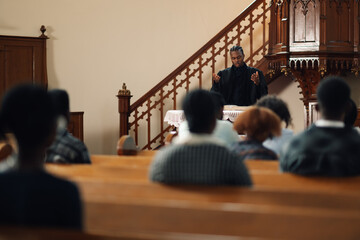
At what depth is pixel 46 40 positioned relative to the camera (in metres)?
10.7

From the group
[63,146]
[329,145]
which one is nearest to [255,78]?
[63,146]

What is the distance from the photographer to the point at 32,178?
72.5 inches

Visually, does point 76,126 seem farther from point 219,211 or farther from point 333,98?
point 219,211

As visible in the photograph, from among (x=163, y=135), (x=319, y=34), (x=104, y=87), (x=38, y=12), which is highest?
(x=38, y=12)

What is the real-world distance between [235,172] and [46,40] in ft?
28.6

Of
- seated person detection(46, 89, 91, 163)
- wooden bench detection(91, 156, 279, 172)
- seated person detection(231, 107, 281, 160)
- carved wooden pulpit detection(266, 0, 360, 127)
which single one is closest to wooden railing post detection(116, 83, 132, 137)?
carved wooden pulpit detection(266, 0, 360, 127)

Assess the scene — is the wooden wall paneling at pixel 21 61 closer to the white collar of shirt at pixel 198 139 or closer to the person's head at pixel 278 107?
the person's head at pixel 278 107

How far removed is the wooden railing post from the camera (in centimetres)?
976

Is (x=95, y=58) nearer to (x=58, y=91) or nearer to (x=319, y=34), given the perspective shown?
(x=319, y=34)

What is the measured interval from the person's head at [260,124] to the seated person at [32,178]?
6.68 ft

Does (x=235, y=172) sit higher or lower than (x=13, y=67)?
lower

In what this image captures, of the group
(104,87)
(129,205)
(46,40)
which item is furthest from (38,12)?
(129,205)

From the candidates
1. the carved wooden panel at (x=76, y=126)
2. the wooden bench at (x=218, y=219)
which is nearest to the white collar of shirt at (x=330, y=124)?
the wooden bench at (x=218, y=219)

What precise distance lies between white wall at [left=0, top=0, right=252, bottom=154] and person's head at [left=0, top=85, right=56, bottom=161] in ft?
29.7
